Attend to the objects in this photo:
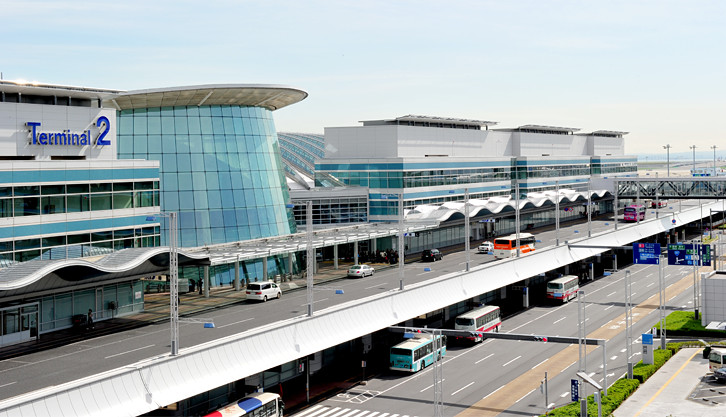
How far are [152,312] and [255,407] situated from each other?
51.7 feet

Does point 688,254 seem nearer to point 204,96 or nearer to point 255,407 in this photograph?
point 255,407

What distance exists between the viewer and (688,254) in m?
72.4

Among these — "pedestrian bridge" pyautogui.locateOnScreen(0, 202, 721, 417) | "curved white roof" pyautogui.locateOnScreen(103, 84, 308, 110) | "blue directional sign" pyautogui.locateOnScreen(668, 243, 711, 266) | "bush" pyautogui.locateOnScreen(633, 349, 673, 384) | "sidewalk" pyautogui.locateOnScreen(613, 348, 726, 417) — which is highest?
"curved white roof" pyautogui.locateOnScreen(103, 84, 308, 110)

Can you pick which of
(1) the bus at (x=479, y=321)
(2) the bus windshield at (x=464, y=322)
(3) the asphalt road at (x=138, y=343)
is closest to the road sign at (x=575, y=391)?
(1) the bus at (x=479, y=321)

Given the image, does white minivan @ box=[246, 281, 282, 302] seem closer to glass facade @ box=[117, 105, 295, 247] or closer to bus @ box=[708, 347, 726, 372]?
glass facade @ box=[117, 105, 295, 247]

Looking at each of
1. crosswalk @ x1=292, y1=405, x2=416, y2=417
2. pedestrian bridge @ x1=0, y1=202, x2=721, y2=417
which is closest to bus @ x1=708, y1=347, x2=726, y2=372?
pedestrian bridge @ x1=0, y1=202, x2=721, y2=417

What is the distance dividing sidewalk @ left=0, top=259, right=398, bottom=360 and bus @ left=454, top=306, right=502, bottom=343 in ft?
41.7

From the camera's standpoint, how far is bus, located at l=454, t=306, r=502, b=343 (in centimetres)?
6725

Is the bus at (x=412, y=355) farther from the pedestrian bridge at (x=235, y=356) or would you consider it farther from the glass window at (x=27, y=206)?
the glass window at (x=27, y=206)

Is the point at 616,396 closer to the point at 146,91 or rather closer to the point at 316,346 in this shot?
the point at 316,346

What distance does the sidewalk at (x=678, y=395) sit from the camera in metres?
47.9

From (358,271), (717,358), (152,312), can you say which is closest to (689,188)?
(358,271)

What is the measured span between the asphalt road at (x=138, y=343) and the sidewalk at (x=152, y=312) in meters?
1.21

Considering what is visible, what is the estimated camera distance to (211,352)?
41219 millimetres
